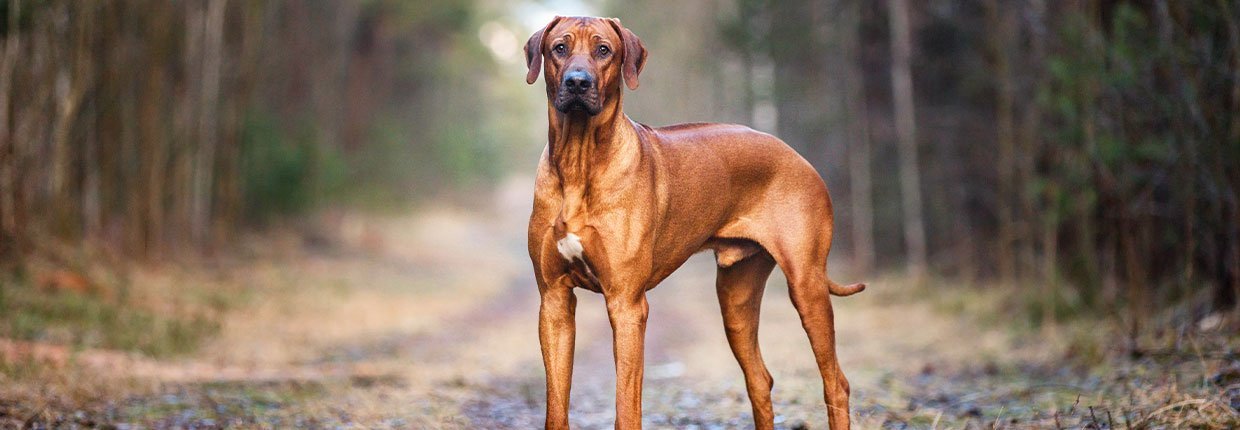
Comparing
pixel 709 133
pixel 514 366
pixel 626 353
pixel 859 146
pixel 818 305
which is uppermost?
pixel 859 146

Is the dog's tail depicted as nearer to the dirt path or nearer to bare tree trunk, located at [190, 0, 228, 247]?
the dirt path

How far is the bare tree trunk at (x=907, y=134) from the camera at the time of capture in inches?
591

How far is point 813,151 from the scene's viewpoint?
72.8 feet

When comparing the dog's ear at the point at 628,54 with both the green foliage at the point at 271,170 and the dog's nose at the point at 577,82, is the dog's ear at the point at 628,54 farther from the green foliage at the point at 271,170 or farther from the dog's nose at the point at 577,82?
the green foliage at the point at 271,170

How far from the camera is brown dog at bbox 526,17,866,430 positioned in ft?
13.4

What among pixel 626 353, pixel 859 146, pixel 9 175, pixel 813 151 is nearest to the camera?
pixel 626 353

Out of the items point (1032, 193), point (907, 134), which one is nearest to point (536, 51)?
point (1032, 193)

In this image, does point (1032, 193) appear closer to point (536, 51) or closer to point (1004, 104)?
point (1004, 104)

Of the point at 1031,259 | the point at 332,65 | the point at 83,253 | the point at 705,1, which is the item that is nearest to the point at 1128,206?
the point at 1031,259

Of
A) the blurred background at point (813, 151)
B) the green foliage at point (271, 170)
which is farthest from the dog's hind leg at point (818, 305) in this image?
the green foliage at point (271, 170)

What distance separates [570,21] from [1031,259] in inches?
317

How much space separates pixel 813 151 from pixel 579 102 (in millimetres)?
18802

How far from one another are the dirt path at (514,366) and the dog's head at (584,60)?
203cm

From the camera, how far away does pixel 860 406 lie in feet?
20.3
